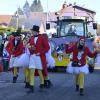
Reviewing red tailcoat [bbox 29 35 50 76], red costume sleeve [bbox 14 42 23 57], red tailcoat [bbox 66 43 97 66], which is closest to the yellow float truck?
red costume sleeve [bbox 14 42 23 57]

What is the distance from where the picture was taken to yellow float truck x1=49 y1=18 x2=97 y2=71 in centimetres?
2495

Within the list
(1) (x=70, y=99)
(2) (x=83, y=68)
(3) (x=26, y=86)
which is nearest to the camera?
(1) (x=70, y=99)

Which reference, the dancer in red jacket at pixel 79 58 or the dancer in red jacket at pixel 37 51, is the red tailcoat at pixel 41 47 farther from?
the dancer in red jacket at pixel 79 58

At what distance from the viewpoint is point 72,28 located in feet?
89.0

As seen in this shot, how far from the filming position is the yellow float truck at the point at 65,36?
2495cm

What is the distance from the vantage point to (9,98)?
14.3 m

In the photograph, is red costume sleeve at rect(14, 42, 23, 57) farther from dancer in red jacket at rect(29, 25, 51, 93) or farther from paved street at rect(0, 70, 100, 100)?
dancer in red jacket at rect(29, 25, 51, 93)

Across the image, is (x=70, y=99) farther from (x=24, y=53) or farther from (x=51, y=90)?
(x=24, y=53)

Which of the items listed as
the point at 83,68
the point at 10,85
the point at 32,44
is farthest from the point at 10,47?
the point at 83,68

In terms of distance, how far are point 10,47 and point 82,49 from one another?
361cm

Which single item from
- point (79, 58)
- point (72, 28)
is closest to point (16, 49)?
point (79, 58)

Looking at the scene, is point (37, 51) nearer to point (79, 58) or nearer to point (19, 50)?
point (79, 58)

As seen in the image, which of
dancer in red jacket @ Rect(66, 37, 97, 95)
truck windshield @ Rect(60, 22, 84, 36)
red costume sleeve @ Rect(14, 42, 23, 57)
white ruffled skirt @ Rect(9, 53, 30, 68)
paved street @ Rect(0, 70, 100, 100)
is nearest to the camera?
paved street @ Rect(0, 70, 100, 100)

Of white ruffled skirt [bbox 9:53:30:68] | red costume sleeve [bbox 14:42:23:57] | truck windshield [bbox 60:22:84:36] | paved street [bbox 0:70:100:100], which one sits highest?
truck windshield [bbox 60:22:84:36]
